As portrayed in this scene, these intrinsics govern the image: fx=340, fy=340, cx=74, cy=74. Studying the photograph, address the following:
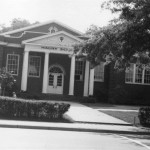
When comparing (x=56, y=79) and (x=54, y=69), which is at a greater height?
(x=54, y=69)

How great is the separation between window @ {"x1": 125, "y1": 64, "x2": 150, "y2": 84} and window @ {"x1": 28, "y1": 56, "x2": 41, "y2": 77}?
31.0 ft

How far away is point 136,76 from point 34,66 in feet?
36.2

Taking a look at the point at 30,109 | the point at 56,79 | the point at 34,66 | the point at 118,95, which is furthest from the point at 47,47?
the point at 30,109

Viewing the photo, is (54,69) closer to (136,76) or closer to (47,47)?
(47,47)

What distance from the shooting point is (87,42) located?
19141 millimetres

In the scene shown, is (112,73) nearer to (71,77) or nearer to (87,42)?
(71,77)

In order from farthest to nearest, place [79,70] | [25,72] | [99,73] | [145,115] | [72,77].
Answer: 1. [99,73]
2. [79,70]
3. [72,77]
4. [25,72]
5. [145,115]

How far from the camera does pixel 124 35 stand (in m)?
16.4

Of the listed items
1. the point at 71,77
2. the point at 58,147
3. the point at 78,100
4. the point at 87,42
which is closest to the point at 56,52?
the point at 71,77

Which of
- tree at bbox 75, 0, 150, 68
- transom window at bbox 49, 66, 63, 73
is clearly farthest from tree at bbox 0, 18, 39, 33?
tree at bbox 75, 0, 150, 68

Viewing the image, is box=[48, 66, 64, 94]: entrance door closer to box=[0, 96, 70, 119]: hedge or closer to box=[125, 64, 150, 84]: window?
box=[125, 64, 150, 84]: window

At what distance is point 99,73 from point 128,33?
2018cm

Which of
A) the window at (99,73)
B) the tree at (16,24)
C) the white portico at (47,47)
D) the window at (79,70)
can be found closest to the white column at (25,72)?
the white portico at (47,47)

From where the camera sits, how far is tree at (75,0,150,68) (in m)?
16.3
